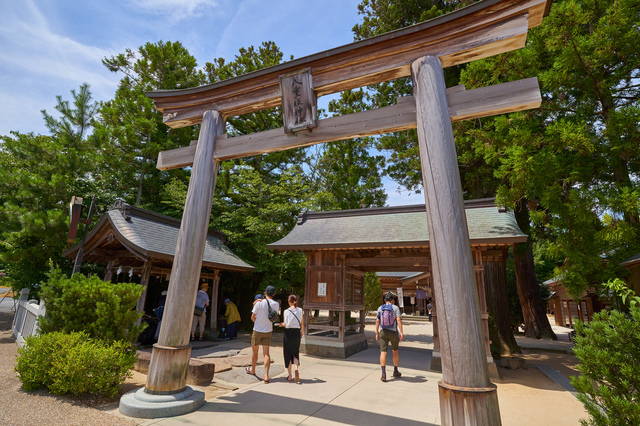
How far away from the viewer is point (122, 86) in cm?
2150

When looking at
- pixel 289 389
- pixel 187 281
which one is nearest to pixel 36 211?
pixel 187 281

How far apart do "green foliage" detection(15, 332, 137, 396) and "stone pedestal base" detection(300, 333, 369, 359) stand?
5.96 meters

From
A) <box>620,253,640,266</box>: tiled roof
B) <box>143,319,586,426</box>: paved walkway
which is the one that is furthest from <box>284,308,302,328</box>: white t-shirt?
<box>620,253,640,266</box>: tiled roof

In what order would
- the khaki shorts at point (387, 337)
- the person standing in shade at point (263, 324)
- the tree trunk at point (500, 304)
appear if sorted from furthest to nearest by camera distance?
the tree trunk at point (500, 304), the khaki shorts at point (387, 337), the person standing in shade at point (263, 324)

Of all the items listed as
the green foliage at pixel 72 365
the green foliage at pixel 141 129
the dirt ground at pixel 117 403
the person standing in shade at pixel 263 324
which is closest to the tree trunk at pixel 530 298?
the dirt ground at pixel 117 403

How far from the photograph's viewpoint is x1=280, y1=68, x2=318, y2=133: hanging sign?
4883 mm

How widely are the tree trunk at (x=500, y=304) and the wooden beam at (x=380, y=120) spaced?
29.0 ft

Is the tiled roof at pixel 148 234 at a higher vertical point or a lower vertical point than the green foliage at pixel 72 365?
higher

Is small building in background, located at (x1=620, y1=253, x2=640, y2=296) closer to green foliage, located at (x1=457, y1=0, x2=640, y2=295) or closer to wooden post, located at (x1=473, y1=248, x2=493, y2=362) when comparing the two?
green foliage, located at (x1=457, y1=0, x2=640, y2=295)

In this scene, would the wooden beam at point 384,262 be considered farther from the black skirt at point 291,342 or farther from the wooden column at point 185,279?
the wooden column at point 185,279

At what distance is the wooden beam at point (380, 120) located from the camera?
3.88 m

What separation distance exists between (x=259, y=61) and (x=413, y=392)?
2239 centimetres

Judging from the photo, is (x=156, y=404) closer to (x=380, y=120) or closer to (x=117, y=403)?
(x=117, y=403)

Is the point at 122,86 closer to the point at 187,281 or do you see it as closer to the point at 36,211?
the point at 36,211
